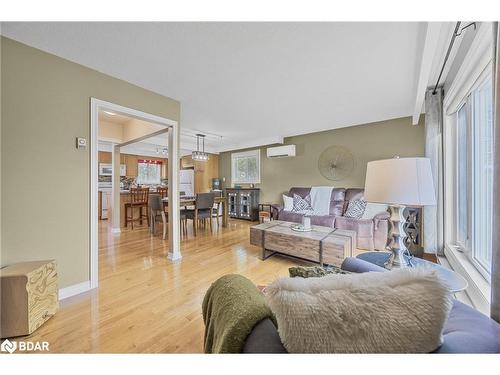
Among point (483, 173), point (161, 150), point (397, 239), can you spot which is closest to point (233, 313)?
point (397, 239)

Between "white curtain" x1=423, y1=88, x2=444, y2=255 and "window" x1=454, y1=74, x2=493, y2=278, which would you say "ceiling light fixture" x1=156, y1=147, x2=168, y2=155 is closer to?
"white curtain" x1=423, y1=88, x2=444, y2=255

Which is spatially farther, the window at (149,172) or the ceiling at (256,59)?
the window at (149,172)

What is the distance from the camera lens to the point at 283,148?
196 inches

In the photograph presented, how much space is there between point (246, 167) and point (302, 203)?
7.73ft

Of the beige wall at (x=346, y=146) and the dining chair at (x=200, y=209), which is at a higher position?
the beige wall at (x=346, y=146)

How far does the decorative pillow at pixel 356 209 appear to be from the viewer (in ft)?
11.6

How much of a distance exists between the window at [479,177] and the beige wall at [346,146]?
185cm

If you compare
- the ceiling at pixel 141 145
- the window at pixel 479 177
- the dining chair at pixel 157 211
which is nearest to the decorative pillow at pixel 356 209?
the window at pixel 479 177

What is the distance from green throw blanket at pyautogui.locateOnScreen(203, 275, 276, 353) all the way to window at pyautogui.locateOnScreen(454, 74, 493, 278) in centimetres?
173

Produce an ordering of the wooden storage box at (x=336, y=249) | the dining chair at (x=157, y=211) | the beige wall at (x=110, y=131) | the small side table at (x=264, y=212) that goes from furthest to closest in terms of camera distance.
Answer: the small side table at (x=264, y=212), the beige wall at (x=110, y=131), the dining chair at (x=157, y=211), the wooden storage box at (x=336, y=249)

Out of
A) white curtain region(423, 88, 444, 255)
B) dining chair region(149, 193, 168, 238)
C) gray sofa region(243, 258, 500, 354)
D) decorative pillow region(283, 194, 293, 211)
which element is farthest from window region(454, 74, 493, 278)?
dining chair region(149, 193, 168, 238)

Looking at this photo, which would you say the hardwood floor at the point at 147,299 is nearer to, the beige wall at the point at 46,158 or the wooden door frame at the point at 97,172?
the wooden door frame at the point at 97,172
